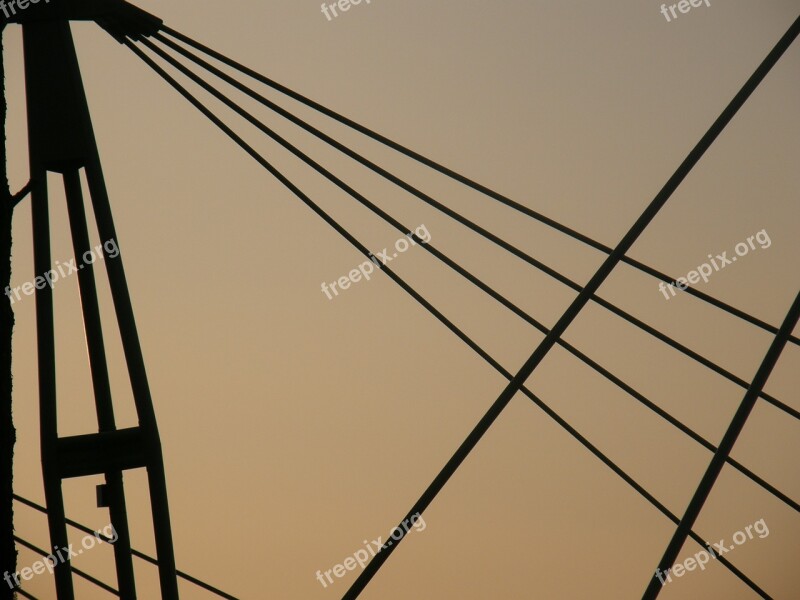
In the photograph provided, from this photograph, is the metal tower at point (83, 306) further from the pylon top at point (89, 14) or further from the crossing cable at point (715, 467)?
the crossing cable at point (715, 467)

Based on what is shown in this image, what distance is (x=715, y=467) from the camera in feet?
15.4

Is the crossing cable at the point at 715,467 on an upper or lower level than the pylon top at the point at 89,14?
lower

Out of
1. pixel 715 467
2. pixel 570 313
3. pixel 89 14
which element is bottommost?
pixel 715 467

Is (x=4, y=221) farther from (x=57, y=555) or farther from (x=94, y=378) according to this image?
(x=57, y=555)

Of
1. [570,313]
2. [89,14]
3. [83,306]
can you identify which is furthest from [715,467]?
[89,14]

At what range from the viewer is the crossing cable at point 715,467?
4539 millimetres

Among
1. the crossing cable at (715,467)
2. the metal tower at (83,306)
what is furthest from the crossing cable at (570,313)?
the metal tower at (83,306)

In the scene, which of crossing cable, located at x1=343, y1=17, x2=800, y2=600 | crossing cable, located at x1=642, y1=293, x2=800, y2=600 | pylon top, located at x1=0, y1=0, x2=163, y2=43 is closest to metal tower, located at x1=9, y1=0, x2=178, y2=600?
pylon top, located at x1=0, y1=0, x2=163, y2=43

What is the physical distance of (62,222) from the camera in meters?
23.5

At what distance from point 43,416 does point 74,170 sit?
1.47 m

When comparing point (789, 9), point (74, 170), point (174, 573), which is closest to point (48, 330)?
point (74, 170)

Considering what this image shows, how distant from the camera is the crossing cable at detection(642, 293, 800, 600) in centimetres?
454

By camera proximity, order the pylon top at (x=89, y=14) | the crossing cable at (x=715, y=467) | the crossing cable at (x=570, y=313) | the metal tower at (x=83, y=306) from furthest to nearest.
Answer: the pylon top at (x=89, y=14)
the metal tower at (x=83, y=306)
the crossing cable at (x=570, y=313)
the crossing cable at (x=715, y=467)

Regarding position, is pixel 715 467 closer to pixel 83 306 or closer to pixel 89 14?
pixel 83 306
